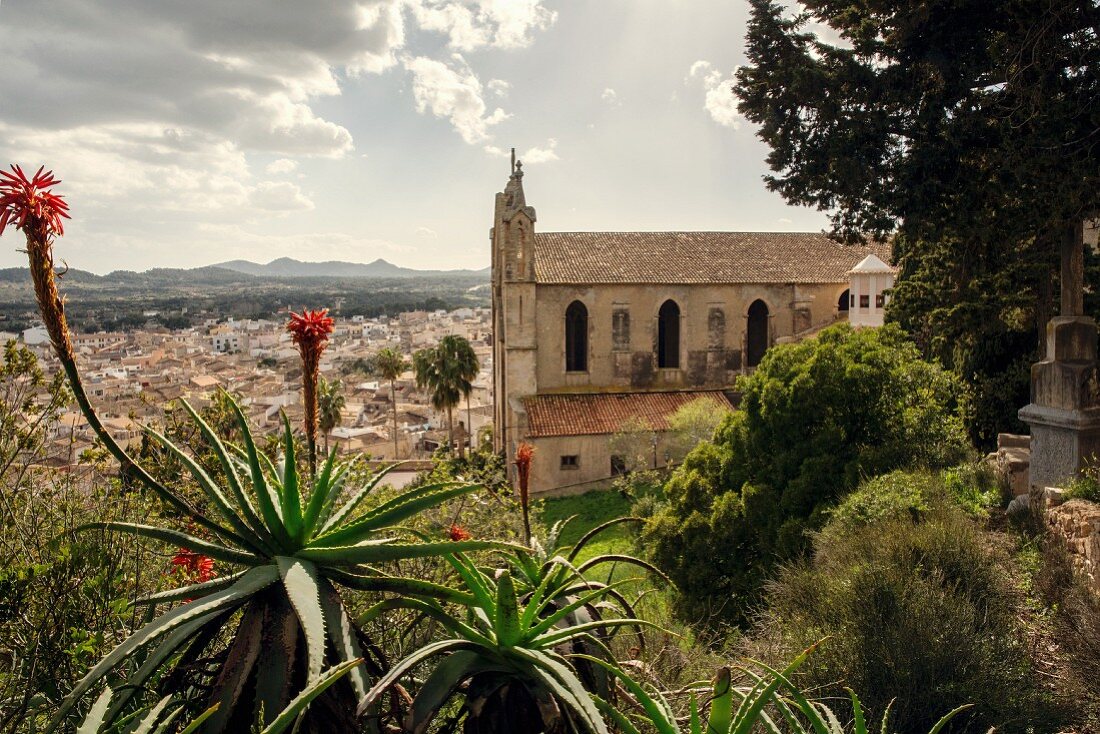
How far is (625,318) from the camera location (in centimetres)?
3022

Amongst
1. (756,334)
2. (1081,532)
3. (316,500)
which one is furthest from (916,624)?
(756,334)

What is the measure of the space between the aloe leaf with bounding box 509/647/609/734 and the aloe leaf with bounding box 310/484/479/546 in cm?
62

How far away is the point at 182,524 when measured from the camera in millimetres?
4938

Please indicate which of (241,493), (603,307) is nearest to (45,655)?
(241,493)

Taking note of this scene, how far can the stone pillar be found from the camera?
9.52 m

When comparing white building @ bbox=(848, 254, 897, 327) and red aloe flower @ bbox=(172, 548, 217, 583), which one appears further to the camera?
white building @ bbox=(848, 254, 897, 327)

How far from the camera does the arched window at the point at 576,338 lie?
30438 mm

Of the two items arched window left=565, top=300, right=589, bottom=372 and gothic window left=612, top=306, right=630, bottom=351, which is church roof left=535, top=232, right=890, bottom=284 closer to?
gothic window left=612, top=306, right=630, bottom=351

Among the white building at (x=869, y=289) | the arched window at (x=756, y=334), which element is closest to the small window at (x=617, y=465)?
the arched window at (x=756, y=334)

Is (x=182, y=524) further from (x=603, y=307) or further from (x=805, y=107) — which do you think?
(x=603, y=307)

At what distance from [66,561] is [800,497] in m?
10.8

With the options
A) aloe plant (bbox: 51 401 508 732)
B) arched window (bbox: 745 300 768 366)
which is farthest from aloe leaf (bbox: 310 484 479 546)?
arched window (bbox: 745 300 768 366)

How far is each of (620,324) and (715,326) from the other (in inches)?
157

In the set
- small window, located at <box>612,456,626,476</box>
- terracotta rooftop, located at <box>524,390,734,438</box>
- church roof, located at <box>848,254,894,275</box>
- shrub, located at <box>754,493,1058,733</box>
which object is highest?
church roof, located at <box>848,254,894,275</box>
